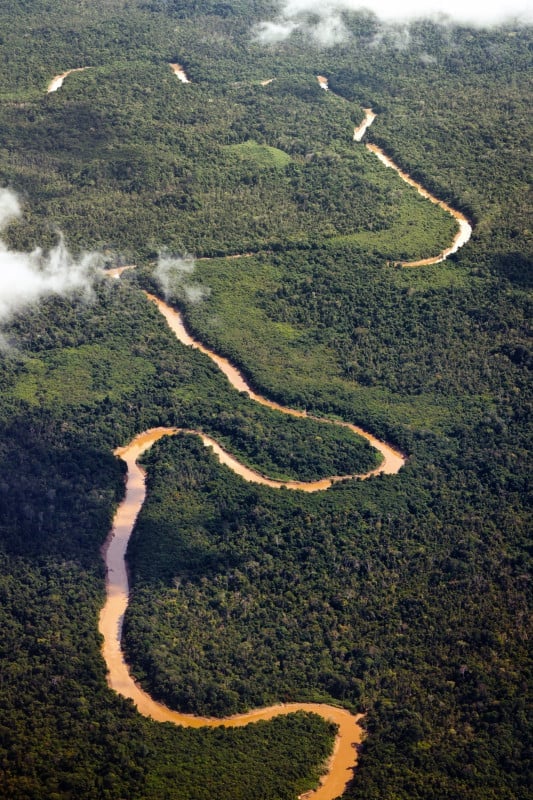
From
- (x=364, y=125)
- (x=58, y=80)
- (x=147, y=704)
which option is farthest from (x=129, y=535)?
(x=58, y=80)

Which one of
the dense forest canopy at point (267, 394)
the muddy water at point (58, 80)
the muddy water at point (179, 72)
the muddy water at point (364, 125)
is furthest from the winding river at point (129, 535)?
the muddy water at point (58, 80)

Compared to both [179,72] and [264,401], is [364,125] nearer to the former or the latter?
[179,72]

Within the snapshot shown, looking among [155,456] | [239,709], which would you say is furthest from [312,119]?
[239,709]

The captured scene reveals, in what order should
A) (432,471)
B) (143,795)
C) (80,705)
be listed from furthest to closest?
1. (432,471)
2. (80,705)
3. (143,795)

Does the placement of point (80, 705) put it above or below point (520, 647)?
below

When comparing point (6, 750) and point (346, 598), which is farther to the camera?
point (346, 598)

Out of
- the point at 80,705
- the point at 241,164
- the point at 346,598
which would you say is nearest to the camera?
the point at 80,705

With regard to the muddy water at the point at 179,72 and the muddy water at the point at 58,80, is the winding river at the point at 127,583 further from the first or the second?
the muddy water at the point at 179,72

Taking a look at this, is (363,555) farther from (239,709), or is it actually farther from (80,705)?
(80,705)
